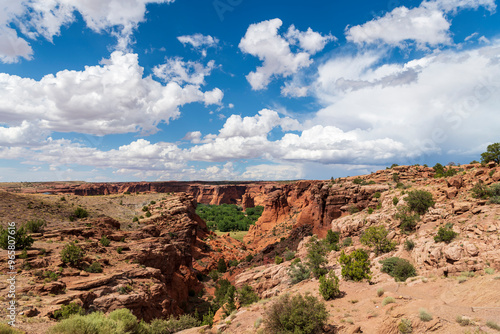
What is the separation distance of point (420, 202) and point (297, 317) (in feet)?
68.1

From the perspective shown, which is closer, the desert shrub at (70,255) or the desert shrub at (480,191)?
the desert shrub at (70,255)

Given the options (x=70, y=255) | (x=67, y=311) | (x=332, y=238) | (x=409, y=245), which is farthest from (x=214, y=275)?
(x=409, y=245)

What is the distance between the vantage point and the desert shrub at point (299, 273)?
2405 cm

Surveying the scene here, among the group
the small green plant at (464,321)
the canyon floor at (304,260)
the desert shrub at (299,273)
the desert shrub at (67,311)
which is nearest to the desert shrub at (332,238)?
the canyon floor at (304,260)

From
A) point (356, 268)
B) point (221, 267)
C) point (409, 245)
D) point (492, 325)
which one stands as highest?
point (492, 325)

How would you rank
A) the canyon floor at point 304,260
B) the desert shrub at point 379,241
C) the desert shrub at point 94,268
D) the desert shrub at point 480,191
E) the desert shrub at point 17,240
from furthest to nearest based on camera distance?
1. the desert shrub at point 379,241
2. the desert shrub at point 94,268
3. the desert shrub at point 480,191
4. the desert shrub at point 17,240
5. the canyon floor at point 304,260

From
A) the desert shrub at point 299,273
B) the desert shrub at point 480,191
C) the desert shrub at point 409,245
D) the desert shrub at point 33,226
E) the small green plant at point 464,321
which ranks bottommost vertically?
the desert shrub at point 299,273

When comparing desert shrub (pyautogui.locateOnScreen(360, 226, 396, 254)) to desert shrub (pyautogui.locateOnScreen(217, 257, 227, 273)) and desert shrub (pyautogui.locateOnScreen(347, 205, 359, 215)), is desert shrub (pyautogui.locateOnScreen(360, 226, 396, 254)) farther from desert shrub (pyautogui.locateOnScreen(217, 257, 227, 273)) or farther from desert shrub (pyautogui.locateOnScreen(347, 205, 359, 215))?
desert shrub (pyautogui.locateOnScreen(217, 257, 227, 273))

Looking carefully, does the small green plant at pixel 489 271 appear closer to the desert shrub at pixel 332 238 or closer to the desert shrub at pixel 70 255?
the desert shrub at pixel 332 238

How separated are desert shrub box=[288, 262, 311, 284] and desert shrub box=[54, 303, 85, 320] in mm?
18254

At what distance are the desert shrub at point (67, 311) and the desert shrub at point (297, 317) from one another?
1201cm

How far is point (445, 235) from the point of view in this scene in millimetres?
18594

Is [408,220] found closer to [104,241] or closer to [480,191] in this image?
[480,191]

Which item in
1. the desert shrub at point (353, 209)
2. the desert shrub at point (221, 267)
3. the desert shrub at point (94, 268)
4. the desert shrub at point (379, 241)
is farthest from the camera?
the desert shrub at point (221, 267)
